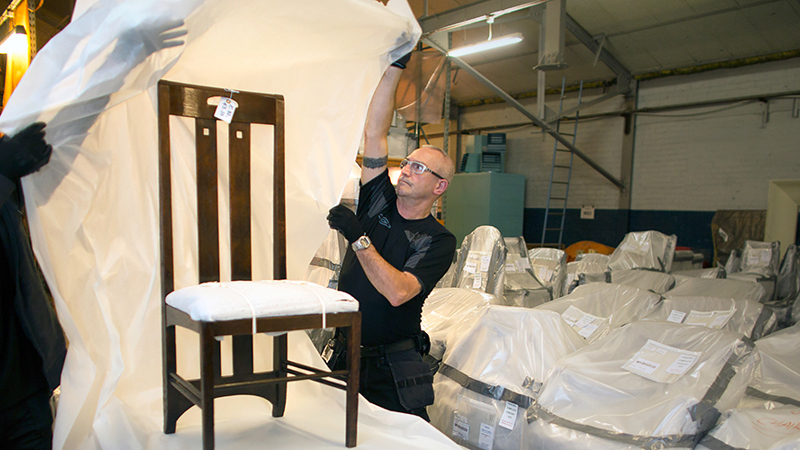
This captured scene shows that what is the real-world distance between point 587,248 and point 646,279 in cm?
385

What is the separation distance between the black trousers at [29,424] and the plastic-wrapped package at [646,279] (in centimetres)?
294

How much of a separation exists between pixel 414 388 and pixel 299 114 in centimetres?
95

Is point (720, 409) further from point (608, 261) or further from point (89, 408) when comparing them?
point (608, 261)

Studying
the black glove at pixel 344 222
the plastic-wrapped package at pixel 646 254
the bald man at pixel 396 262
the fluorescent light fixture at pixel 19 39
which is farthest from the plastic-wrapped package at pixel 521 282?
the fluorescent light fixture at pixel 19 39

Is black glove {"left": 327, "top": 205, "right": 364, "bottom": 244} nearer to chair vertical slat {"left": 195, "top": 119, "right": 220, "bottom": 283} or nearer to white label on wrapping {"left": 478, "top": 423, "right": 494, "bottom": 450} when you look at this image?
chair vertical slat {"left": 195, "top": 119, "right": 220, "bottom": 283}

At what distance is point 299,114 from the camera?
5.16ft

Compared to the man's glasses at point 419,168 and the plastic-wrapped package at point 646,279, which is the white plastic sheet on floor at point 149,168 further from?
the plastic-wrapped package at point 646,279

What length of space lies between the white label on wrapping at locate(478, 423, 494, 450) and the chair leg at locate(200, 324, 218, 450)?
1007mm

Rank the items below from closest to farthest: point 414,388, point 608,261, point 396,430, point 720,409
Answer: point 396,430, point 720,409, point 414,388, point 608,261

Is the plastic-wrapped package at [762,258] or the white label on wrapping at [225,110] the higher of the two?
the white label on wrapping at [225,110]

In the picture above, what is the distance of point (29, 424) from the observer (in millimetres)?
1129

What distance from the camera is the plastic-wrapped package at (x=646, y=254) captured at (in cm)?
387

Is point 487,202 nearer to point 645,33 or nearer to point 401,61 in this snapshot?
point 645,33

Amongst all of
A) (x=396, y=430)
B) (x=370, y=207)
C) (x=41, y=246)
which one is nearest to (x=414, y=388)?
(x=396, y=430)
